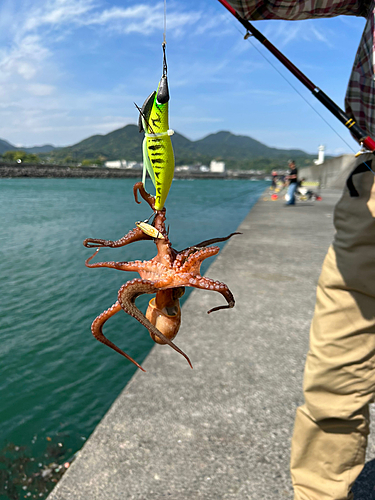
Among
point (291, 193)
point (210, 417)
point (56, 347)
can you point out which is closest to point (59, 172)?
point (291, 193)

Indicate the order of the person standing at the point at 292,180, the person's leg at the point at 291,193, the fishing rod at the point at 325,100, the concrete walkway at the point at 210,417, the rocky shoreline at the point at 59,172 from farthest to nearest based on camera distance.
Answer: the rocky shoreline at the point at 59,172, the person's leg at the point at 291,193, the person standing at the point at 292,180, the concrete walkway at the point at 210,417, the fishing rod at the point at 325,100

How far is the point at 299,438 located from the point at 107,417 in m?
1.73

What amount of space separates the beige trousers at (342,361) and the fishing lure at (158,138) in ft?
6.09

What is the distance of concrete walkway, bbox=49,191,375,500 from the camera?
2693 mm

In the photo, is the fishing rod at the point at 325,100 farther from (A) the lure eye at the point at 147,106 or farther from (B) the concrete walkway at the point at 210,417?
(B) the concrete walkway at the point at 210,417

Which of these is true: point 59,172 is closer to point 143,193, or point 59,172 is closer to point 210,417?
point 210,417

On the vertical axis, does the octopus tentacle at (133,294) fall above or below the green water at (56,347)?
above

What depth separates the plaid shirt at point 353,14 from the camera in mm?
1759

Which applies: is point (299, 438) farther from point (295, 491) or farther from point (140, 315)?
point (140, 315)

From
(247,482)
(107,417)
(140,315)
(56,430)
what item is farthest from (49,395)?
(140,315)

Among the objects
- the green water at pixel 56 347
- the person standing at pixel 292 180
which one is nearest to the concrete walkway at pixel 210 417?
the green water at pixel 56 347

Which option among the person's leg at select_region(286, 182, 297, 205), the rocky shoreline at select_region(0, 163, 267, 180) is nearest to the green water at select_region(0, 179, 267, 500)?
the rocky shoreline at select_region(0, 163, 267, 180)

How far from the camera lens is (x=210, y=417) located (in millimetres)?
3344

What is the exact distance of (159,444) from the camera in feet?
9.98
